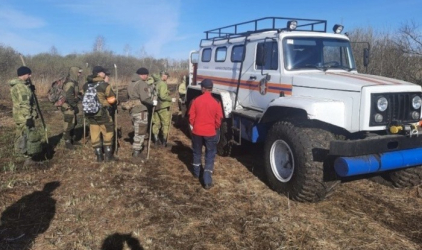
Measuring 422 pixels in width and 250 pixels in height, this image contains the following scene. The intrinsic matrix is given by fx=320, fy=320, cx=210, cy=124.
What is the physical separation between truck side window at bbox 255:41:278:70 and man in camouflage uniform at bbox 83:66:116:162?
3.13 metres

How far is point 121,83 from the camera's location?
27328 mm

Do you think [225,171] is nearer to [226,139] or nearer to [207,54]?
[226,139]

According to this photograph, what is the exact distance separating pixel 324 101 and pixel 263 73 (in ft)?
5.80

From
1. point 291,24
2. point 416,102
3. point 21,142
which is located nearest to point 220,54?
point 291,24

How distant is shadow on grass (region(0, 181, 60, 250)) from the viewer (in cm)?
377

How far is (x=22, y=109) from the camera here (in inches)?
240

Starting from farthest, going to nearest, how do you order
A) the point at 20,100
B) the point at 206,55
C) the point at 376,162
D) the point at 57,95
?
the point at 206,55 < the point at 57,95 < the point at 20,100 < the point at 376,162

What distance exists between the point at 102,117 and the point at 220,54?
10.7 feet

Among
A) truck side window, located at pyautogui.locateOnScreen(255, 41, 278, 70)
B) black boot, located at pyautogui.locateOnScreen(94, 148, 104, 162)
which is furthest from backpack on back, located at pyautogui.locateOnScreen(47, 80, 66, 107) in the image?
truck side window, located at pyautogui.locateOnScreen(255, 41, 278, 70)

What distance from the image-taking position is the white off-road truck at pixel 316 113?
167 inches

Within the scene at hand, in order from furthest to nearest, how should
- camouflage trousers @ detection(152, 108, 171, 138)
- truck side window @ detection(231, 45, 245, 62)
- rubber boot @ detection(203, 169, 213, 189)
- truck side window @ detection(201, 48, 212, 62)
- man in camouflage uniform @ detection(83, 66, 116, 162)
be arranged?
truck side window @ detection(201, 48, 212, 62)
camouflage trousers @ detection(152, 108, 171, 138)
truck side window @ detection(231, 45, 245, 62)
man in camouflage uniform @ detection(83, 66, 116, 162)
rubber boot @ detection(203, 169, 213, 189)

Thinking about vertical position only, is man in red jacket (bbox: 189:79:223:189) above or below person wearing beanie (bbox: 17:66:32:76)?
below

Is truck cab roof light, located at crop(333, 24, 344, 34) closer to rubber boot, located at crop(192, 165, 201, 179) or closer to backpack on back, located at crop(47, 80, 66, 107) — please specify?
rubber boot, located at crop(192, 165, 201, 179)

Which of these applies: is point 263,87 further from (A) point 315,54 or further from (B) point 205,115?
(B) point 205,115
